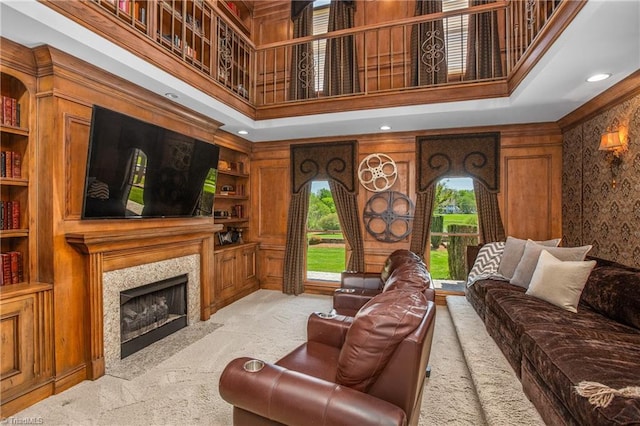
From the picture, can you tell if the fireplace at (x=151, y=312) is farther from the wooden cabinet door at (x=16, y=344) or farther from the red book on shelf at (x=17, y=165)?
the red book on shelf at (x=17, y=165)

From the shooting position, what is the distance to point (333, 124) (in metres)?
4.34

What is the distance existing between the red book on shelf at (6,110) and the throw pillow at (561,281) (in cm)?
458

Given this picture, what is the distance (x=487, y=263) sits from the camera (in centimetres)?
394

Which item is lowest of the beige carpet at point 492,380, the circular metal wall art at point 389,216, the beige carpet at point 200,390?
the beige carpet at point 200,390

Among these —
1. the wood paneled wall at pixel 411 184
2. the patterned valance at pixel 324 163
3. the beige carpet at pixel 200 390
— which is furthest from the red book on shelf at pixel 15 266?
the patterned valance at pixel 324 163

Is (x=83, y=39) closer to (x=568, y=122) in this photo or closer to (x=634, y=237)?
(x=634, y=237)

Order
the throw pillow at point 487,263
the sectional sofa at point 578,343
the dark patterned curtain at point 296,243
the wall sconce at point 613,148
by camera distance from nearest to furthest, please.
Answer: the sectional sofa at point 578,343 < the wall sconce at point 613,148 < the throw pillow at point 487,263 < the dark patterned curtain at point 296,243

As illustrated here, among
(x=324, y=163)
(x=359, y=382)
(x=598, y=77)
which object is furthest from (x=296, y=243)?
(x=598, y=77)

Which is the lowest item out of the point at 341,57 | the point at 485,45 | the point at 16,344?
the point at 16,344

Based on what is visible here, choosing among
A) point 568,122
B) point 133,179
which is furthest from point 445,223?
point 133,179

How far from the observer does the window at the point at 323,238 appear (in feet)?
17.7

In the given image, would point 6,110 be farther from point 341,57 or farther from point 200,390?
point 341,57

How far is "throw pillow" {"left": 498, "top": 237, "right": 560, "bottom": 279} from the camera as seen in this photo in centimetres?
363

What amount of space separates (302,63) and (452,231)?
11.9ft
